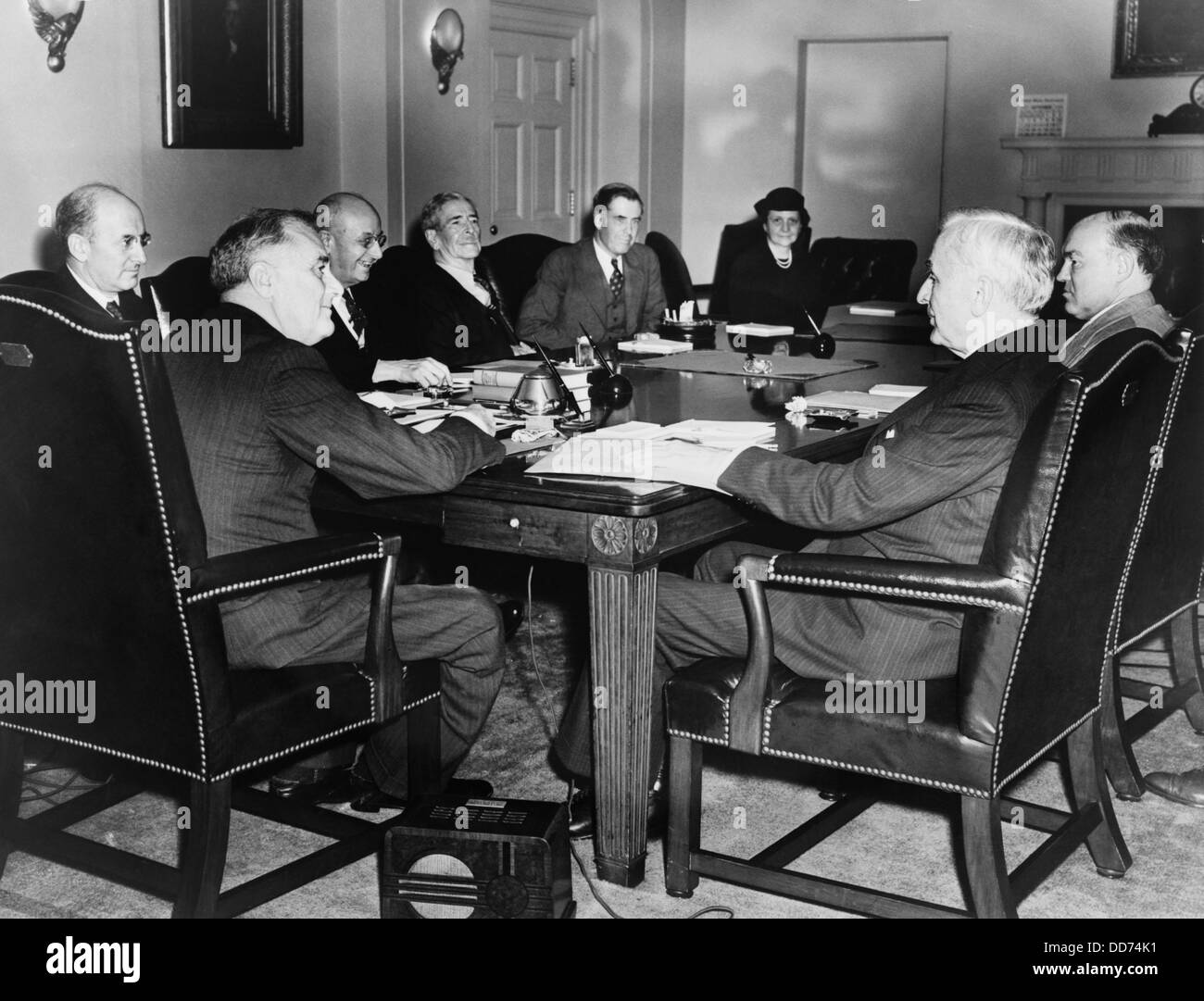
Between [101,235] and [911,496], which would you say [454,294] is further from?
[911,496]

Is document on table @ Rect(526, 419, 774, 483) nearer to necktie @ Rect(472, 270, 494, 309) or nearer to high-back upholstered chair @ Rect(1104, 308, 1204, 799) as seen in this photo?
high-back upholstered chair @ Rect(1104, 308, 1204, 799)

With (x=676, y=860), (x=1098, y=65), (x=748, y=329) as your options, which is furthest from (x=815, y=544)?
(x=1098, y=65)

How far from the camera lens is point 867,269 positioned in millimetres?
8133

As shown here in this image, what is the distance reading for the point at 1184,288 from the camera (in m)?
7.19

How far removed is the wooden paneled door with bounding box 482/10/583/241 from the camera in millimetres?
7586

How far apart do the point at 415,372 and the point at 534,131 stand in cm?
460

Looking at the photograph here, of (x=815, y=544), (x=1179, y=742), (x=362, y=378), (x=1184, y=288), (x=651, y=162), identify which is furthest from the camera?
(x=651, y=162)

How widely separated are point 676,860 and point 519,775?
67cm

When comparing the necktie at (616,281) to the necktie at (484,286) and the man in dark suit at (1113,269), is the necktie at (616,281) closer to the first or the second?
the necktie at (484,286)

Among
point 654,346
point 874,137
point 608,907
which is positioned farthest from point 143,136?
point 874,137

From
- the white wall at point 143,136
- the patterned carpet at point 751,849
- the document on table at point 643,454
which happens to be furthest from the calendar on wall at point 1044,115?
the document on table at point 643,454

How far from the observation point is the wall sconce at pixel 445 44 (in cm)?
676

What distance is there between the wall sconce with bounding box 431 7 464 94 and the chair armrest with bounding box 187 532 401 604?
16.0 feet
